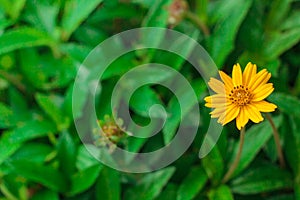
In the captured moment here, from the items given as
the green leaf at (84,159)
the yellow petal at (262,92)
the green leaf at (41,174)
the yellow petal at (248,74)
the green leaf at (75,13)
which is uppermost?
the green leaf at (75,13)

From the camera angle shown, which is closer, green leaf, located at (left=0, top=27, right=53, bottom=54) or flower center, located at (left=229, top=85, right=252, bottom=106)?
flower center, located at (left=229, top=85, right=252, bottom=106)

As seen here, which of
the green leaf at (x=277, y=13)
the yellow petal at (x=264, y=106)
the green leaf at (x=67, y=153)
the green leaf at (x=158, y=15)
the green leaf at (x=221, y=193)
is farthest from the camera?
the green leaf at (x=277, y=13)

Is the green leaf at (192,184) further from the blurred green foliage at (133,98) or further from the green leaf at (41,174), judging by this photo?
the green leaf at (41,174)

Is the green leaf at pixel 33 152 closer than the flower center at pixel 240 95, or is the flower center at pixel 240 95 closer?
the flower center at pixel 240 95

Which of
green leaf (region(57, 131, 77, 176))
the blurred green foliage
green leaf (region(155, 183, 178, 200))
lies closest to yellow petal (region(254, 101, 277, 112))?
the blurred green foliage

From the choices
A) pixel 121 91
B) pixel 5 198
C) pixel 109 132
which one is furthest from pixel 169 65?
pixel 5 198

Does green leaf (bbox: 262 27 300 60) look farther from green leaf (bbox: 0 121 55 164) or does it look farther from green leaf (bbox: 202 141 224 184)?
green leaf (bbox: 0 121 55 164)

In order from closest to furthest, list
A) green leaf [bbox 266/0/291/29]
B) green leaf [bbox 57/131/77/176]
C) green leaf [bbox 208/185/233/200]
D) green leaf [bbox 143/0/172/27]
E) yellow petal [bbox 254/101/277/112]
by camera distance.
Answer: yellow petal [bbox 254/101/277/112] < green leaf [bbox 208/185/233/200] < green leaf [bbox 57/131/77/176] < green leaf [bbox 143/0/172/27] < green leaf [bbox 266/0/291/29]

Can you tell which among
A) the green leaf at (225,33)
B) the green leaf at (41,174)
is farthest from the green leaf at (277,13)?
the green leaf at (41,174)
